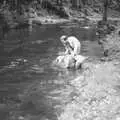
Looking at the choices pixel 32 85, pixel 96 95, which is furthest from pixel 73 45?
pixel 96 95

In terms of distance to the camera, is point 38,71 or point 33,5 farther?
point 33,5

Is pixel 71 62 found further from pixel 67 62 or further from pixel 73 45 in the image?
pixel 73 45

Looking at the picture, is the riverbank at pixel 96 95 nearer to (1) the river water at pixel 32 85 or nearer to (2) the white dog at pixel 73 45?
(1) the river water at pixel 32 85

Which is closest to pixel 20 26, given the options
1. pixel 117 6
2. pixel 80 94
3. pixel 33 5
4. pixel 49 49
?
pixel 49 49

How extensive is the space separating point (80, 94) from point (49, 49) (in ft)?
51.2

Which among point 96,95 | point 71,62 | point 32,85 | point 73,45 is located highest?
point 73,45

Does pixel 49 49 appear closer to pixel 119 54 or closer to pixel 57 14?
pixel 119 54

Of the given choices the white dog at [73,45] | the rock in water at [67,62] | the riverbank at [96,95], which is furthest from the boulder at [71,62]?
the riverbank at [96,95]

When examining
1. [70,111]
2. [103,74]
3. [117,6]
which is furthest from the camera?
[117,6]

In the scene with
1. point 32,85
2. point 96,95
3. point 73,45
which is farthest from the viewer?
point 73,45

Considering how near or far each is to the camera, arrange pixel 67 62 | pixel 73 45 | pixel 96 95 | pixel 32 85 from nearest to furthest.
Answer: pixel 96 95 → pixel 32 85 → pixel 67 62 → pixel 73 45

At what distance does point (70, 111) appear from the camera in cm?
1237

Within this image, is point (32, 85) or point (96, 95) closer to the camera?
point (96, 95)

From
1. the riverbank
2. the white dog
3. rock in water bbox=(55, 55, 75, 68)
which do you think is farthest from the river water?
the white dog
